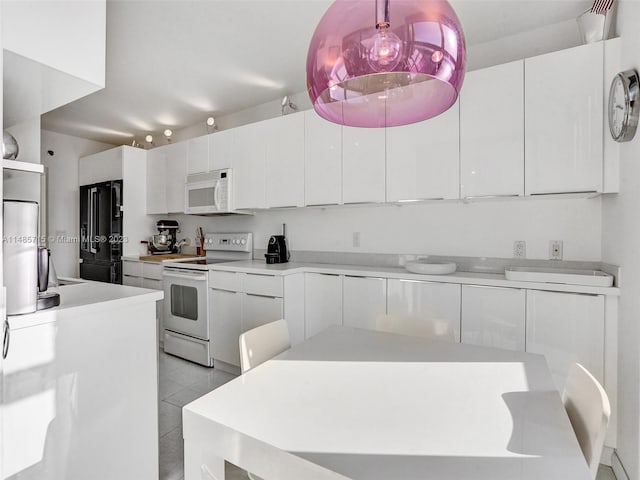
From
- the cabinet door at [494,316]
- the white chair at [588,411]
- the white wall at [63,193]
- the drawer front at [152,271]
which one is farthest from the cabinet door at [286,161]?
the white wall at [63,193]

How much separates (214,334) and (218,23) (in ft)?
8.06

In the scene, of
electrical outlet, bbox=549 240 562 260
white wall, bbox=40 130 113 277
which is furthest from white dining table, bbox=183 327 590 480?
white wall, bbox=40 130 113 277

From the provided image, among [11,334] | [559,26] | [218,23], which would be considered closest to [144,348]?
[11,334]

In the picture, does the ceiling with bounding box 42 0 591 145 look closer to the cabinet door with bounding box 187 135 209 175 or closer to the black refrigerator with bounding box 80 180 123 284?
the cabinet door with bounding box 187 135 209 175

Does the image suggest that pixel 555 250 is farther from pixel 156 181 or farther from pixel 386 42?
pixel 156 181

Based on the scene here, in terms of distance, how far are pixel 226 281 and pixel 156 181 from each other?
1.98 meters

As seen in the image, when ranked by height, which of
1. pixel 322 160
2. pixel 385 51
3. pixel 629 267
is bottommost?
pixel 629 267

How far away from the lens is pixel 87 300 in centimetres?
143

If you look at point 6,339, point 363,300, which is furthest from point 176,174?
point 6,339

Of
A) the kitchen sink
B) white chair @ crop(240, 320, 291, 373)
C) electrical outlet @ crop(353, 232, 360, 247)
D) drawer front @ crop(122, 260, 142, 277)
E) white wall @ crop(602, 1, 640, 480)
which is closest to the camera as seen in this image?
white chair @ crop(240, 320, 291, 373)

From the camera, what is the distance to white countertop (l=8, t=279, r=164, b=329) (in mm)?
1178

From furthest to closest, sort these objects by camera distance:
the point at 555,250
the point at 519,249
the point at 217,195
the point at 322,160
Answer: the point at 217,195 < the point at 322,160 < the point at 519,249 < the point at 555,250

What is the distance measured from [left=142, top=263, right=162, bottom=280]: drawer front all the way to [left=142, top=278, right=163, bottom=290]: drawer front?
0.03 m

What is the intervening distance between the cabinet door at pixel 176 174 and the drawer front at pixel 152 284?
2.74 ft
